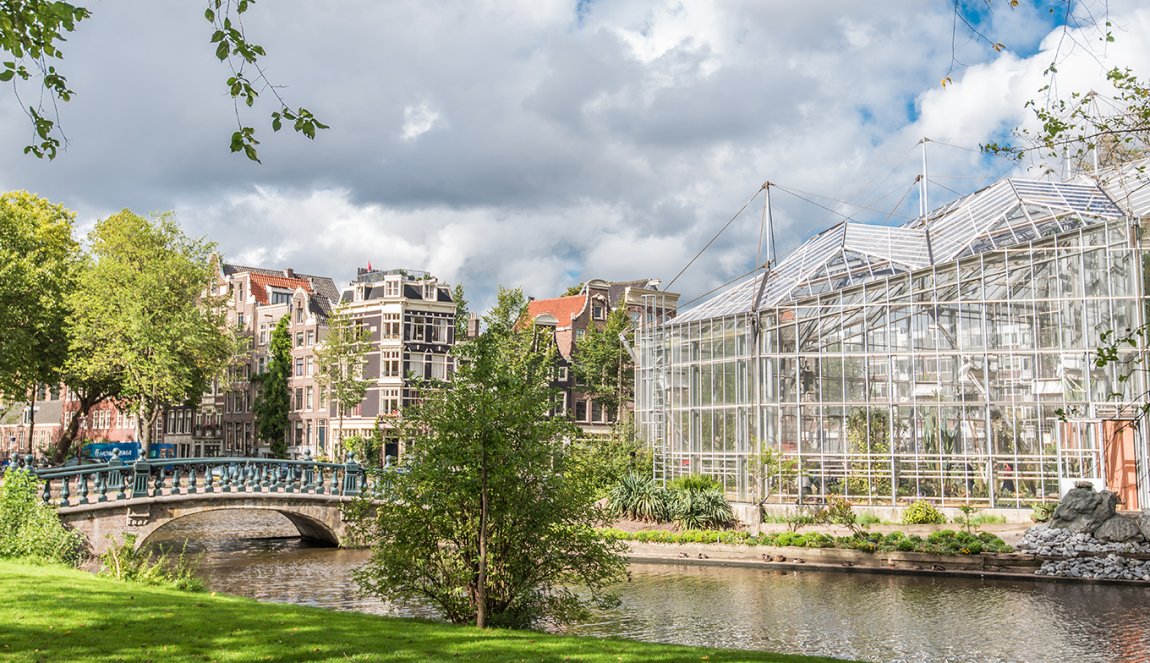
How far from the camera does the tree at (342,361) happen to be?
6175cm

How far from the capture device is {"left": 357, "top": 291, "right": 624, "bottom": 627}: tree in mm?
15273

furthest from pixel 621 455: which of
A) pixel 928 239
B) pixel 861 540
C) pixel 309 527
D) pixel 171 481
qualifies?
pixel 171 481

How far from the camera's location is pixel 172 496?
94.9 feet

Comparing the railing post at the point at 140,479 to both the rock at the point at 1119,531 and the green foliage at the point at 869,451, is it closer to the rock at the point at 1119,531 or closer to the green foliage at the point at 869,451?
the green foliage at the point at 869,451

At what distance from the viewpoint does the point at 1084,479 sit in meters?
32.0

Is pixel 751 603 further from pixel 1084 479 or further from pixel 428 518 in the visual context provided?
pixel 1084 479

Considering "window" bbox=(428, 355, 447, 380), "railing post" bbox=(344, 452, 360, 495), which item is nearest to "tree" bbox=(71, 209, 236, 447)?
"window" bbox=(428, 355, 447, 380)

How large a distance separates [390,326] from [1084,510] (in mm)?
47305

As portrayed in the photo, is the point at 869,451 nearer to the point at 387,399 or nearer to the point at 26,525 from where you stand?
the point at 26,525

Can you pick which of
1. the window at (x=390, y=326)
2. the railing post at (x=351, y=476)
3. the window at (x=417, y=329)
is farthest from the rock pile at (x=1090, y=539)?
the window at (x=390, y=326)

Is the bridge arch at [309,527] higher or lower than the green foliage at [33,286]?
lower

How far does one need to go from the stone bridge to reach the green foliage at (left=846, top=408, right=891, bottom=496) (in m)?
16.8

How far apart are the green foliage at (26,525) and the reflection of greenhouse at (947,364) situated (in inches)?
862

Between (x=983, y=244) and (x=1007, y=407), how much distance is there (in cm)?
634
